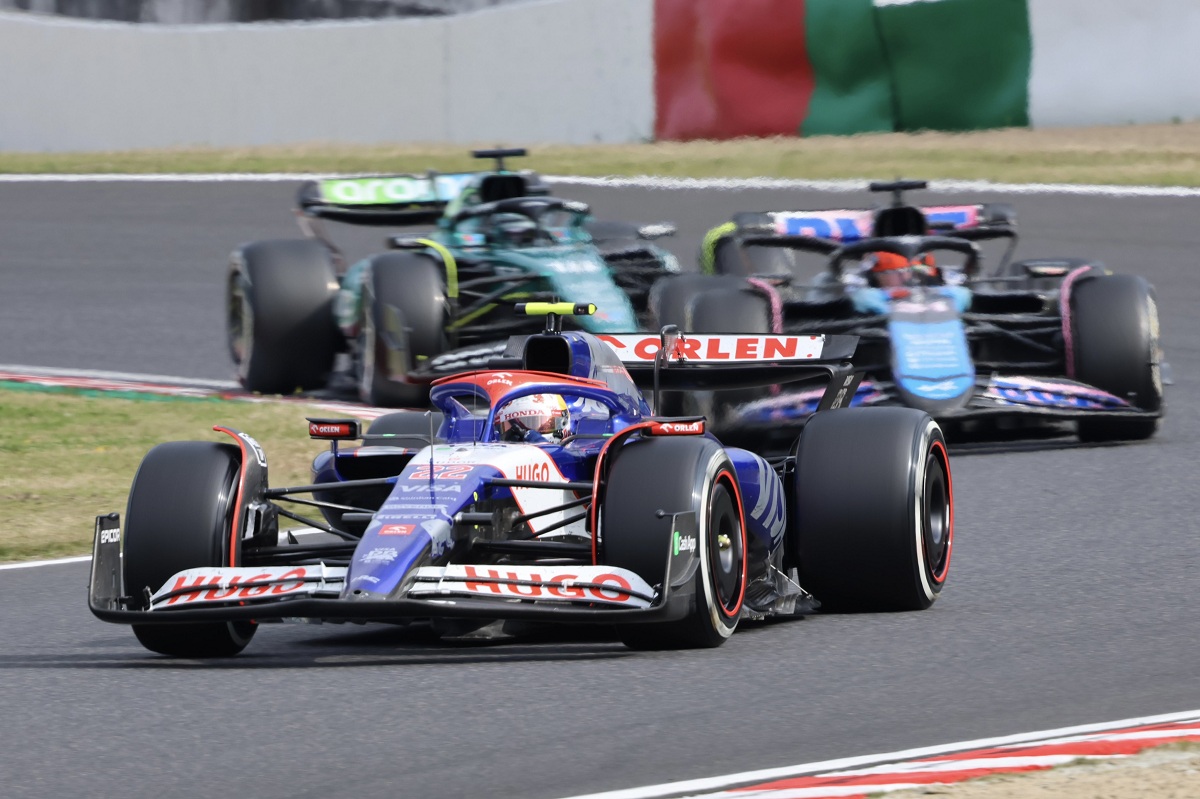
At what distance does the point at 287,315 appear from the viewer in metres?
14.4

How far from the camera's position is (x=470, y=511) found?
6797mm

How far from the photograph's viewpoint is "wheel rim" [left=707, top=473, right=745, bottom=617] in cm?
669

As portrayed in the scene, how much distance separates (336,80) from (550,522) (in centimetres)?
1885

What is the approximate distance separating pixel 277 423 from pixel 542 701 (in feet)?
23.0

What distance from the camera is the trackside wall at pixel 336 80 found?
2402 centimetres

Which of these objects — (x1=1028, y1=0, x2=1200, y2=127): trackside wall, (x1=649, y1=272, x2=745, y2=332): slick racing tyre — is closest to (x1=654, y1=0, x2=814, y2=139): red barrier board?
(x1=1028, y1=0, x2=1200, y2=127): trackside wall

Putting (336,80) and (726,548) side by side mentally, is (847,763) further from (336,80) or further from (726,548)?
(336,80)

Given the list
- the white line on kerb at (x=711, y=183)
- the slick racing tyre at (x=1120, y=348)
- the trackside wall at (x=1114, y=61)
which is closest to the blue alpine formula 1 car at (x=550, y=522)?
the slick racing tyre at (x=1120, y=348)

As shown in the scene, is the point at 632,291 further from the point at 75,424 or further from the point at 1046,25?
the point at 1046,25

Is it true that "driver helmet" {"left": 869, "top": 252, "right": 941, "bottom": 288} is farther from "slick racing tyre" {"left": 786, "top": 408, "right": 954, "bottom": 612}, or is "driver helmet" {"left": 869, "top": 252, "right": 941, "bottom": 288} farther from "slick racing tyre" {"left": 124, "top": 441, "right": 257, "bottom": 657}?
"slick racing tyre" {"left": 124, "top": 441, "right": 257, "bottom": 657}

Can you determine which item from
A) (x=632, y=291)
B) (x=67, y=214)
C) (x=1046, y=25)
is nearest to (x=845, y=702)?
(x=632, y=291)

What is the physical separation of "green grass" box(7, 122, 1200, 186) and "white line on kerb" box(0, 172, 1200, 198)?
0.19 m

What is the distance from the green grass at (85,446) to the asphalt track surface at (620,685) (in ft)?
0.88

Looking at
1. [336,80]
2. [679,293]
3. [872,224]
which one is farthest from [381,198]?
[336,80]
